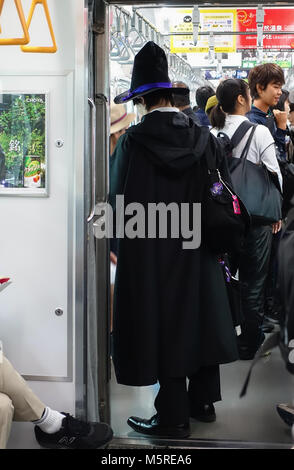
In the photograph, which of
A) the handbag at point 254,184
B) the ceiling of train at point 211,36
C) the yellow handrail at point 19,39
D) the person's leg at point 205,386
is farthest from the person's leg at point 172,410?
the ceiling of train at point 211,36

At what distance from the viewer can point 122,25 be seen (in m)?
5.38

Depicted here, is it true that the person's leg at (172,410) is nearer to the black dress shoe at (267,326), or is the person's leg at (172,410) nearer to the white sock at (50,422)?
the white sock at (50,422)

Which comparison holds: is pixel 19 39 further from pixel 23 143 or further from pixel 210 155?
pixel 210 155

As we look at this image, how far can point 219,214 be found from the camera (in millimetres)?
2916

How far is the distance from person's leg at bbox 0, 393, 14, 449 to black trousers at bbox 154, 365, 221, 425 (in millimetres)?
853

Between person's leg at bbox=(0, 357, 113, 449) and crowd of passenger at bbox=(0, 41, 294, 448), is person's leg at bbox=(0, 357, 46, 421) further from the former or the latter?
crowd of passenger at bbox=(0, 41, 294, 448)

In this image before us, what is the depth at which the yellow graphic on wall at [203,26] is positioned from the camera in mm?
8875

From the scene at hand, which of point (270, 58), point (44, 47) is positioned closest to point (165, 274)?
point (44, 47)

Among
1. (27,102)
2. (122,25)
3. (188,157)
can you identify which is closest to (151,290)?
(188,157)

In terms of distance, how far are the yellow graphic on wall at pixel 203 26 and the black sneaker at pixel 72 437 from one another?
671cm

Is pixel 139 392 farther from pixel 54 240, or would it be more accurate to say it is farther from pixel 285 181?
pixel 285 181

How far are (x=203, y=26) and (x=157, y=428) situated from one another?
722cm

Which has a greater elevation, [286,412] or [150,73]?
[150,73]

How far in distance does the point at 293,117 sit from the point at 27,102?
2954 mm
